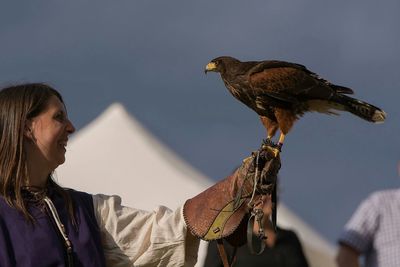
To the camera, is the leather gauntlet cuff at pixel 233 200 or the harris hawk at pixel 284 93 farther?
the harris hawk at pixel 284 93

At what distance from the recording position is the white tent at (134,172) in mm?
11164

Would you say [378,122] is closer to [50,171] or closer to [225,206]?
[225,206]

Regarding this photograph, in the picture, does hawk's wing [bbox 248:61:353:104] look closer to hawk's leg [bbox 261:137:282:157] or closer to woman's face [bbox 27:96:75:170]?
hawk's leg [bbox 261:137:282:157]

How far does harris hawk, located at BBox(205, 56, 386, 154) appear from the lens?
4.40m

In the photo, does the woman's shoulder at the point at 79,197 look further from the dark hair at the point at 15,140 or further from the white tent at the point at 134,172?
the white tent at the point at 134,172

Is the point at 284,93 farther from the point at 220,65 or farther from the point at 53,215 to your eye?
the point at 53,215

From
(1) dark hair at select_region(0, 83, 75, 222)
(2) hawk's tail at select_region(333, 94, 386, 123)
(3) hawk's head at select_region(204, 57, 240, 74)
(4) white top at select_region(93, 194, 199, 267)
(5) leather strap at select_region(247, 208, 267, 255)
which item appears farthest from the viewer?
(3) hawk's head at select_region(204, 57, 240, 74)

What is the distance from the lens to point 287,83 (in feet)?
14.7

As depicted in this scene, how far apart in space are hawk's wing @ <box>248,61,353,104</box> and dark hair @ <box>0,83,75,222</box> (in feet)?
2.93

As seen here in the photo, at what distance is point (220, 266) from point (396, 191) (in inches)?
55.3

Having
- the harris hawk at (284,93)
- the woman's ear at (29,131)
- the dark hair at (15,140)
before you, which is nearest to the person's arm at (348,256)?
the harris hawk at (284,93)

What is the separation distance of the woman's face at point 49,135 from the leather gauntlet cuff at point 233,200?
20.2 inches

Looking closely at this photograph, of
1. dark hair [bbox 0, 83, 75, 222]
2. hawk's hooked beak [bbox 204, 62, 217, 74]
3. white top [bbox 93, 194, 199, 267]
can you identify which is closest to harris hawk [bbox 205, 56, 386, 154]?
hawk's hooked beak [bbox 204, 62, 217, 74]


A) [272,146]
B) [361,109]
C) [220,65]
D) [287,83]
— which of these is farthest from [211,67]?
[272,146]
